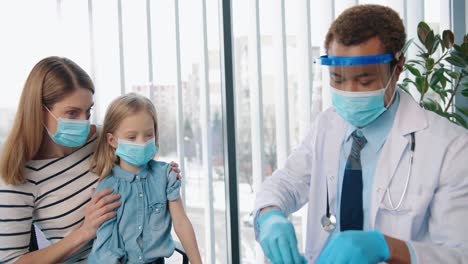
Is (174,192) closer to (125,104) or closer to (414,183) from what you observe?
(125,104)

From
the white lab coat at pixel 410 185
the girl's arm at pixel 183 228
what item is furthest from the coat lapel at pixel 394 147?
the girl's arm at pixel 183 228

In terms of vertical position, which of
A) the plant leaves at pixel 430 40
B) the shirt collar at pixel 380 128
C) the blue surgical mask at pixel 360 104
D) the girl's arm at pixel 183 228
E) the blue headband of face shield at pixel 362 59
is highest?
the plant leaves at pixel 430 40

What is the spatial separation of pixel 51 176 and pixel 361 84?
1.09m

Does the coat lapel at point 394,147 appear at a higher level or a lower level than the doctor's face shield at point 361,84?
lower

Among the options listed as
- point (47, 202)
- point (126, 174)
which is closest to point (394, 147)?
point (126, 174)

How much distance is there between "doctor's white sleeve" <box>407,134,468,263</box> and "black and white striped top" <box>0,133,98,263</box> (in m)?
1.12

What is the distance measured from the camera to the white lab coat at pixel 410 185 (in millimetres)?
1146

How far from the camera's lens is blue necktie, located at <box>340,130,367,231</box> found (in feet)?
4.45

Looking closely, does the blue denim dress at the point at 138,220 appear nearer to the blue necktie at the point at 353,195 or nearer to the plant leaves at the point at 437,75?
the blue necktie at the point at 353,195

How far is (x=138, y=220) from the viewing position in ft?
5.33

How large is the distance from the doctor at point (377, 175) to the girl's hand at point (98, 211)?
0.52m

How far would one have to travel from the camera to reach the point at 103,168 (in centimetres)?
167

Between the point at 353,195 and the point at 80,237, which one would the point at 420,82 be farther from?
the point at 80,237

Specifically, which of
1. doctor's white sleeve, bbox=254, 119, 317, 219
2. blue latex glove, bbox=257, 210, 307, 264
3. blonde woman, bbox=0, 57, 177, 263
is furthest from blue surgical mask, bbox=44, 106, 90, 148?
blue latex glove, bbox=257, 210, 307, 264
